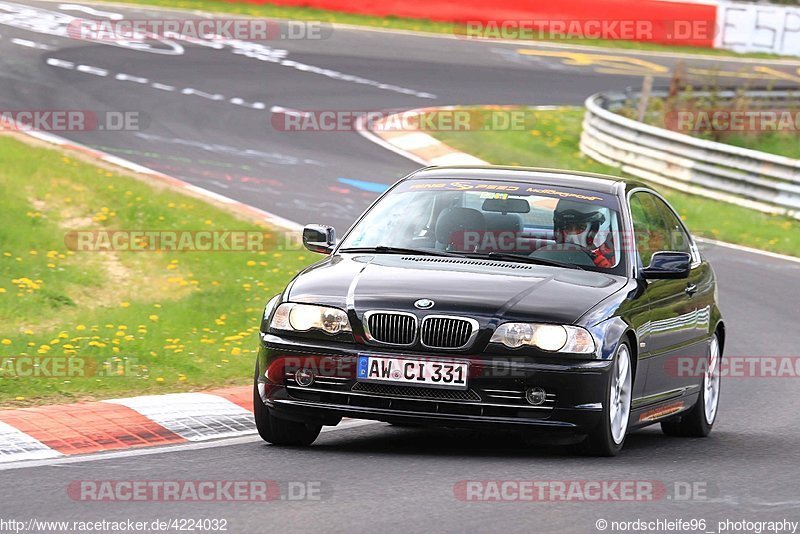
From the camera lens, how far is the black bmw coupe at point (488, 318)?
7.68m

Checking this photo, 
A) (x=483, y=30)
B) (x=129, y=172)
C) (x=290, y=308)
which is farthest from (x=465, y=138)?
(x=290, y=308)

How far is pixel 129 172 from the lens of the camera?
57.6 ft

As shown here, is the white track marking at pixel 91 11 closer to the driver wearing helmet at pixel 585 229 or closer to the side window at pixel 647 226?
the side window at pixel 647 226

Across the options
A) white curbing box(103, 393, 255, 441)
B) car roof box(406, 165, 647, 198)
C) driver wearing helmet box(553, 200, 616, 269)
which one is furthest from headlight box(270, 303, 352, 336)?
car roof box(406, 165, 647, 198)

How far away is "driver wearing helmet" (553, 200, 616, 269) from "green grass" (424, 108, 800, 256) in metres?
10.8

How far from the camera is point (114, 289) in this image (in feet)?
43.1

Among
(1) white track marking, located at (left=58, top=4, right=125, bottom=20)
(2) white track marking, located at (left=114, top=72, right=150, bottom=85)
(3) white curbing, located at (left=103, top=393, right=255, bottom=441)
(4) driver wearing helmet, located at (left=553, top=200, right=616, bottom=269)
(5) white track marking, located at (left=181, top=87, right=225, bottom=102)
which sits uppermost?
(4) driver wearing helmet, located at (left=553, top=200, right=616, bottom=269)

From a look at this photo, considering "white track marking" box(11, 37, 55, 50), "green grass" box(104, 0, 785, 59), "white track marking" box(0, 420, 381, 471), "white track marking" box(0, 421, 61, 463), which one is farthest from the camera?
"green grass" box(104, 0, 785, 59)

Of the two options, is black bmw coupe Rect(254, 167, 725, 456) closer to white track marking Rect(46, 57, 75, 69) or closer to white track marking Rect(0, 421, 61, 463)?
white track marking Rect(0, 421, 61, 463)

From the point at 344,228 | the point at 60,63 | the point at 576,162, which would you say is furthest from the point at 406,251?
the point at 60,63

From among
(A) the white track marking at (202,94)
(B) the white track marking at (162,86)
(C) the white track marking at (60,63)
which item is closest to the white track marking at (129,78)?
(B) the white track marking at (162,86)

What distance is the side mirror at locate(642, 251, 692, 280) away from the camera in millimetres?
8680

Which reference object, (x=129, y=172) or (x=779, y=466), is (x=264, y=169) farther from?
(x=779, y=466)

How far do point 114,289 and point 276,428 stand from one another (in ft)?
17.3
